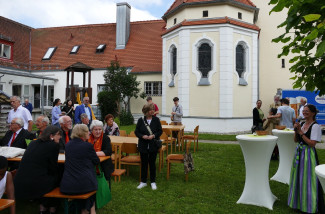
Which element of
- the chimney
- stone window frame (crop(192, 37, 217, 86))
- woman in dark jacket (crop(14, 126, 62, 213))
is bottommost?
woman in dark jacket (crop(14, 126, 62, 213))

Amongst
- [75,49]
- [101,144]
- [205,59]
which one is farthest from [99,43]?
[101,144]

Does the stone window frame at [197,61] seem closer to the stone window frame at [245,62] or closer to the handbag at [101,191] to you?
the stone window frame at [245,62]

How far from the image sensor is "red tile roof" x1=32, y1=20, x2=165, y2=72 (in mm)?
23688

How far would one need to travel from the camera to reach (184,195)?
5.51m

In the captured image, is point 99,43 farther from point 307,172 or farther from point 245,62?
point 307,172

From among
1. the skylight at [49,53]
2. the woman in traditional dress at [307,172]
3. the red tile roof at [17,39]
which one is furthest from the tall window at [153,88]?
the woman in traditional dress at [307,172]

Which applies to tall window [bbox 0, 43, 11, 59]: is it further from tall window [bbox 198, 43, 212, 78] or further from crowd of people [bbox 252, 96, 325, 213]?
crowd of people [bbox 252, 96, 325, 213]

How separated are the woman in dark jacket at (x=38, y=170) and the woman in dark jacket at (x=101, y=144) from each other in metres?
0.84

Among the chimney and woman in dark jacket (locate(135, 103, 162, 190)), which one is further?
the chimney

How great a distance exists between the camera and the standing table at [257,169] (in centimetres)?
478

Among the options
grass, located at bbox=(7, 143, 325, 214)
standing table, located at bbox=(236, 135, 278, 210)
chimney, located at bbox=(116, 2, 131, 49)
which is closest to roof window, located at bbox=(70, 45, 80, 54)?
chimney, located at bbox=(116, 2, 131, 49)

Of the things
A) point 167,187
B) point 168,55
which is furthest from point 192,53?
point 167,187

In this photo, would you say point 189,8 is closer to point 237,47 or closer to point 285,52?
point 237,47

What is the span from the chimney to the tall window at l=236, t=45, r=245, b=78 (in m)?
12.3
